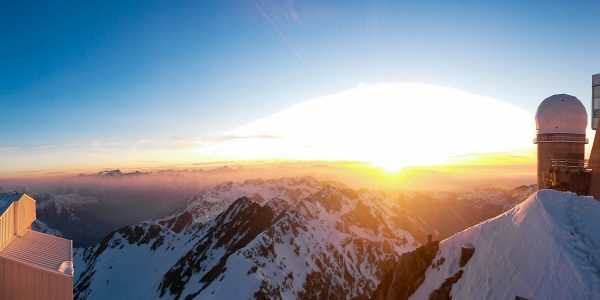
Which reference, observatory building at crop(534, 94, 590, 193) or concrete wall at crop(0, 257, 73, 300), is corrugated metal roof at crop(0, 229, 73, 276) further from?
observatory building at crop(534, 94, 590, 193)

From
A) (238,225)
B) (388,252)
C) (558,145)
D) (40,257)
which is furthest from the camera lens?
(388,252)

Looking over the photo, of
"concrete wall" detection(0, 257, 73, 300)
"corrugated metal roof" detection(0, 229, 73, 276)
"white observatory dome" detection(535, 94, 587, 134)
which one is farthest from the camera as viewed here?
"white observatory dome" detection(535, 94, 587, 134)

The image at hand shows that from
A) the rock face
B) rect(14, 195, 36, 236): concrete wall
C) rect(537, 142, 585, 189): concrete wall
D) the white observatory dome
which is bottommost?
the rock face

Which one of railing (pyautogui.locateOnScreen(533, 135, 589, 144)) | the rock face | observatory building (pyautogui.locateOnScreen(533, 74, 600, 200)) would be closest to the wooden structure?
the rock face

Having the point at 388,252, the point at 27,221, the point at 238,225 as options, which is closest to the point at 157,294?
the point at 238,225

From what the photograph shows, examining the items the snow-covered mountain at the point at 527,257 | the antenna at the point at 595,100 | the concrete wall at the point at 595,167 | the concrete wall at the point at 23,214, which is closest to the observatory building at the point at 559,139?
the antenna at the point at 595,100

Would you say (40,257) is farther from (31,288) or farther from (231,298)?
(231,298)

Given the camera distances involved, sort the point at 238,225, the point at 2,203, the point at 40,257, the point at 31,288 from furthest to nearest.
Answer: the point at 238,225, the point at 2,203, the point at 40,257, the point at 31,288

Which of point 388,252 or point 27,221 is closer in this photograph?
point 27,221
